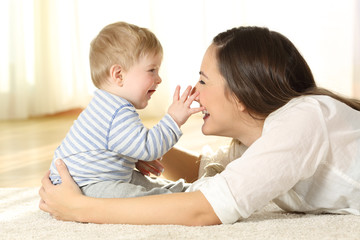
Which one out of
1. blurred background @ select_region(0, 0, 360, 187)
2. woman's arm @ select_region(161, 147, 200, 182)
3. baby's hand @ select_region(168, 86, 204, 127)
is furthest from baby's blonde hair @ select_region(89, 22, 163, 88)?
blurred background @ select_region(0, 0, 360, 187)

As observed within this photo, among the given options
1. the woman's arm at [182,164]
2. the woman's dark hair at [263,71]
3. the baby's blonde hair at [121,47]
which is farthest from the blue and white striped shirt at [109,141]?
the woman's arm at [182,164]

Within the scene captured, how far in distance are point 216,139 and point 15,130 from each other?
68.8 inches

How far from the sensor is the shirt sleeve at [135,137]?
1.58m

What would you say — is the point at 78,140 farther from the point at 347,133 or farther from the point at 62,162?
the point at 347,133

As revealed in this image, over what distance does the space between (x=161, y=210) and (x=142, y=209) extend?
5cm

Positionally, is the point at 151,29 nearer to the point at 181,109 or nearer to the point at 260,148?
the point at 181,109

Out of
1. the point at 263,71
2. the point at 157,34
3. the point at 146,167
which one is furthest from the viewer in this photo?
the point at 157,34

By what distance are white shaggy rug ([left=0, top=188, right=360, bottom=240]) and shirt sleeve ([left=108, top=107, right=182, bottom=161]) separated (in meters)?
0.24

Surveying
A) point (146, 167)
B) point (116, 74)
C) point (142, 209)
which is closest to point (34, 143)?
point (146, 167)

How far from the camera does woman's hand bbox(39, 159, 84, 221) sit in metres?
1.52

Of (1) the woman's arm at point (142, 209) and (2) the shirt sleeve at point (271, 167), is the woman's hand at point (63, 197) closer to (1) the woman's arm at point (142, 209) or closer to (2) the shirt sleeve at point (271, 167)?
(1) the woman's arm at point (142, 209)

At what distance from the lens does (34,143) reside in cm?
369

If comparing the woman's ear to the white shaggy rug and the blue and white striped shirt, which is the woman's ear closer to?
the blue and white striped shirt

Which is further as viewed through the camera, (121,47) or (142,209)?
(121,47)
